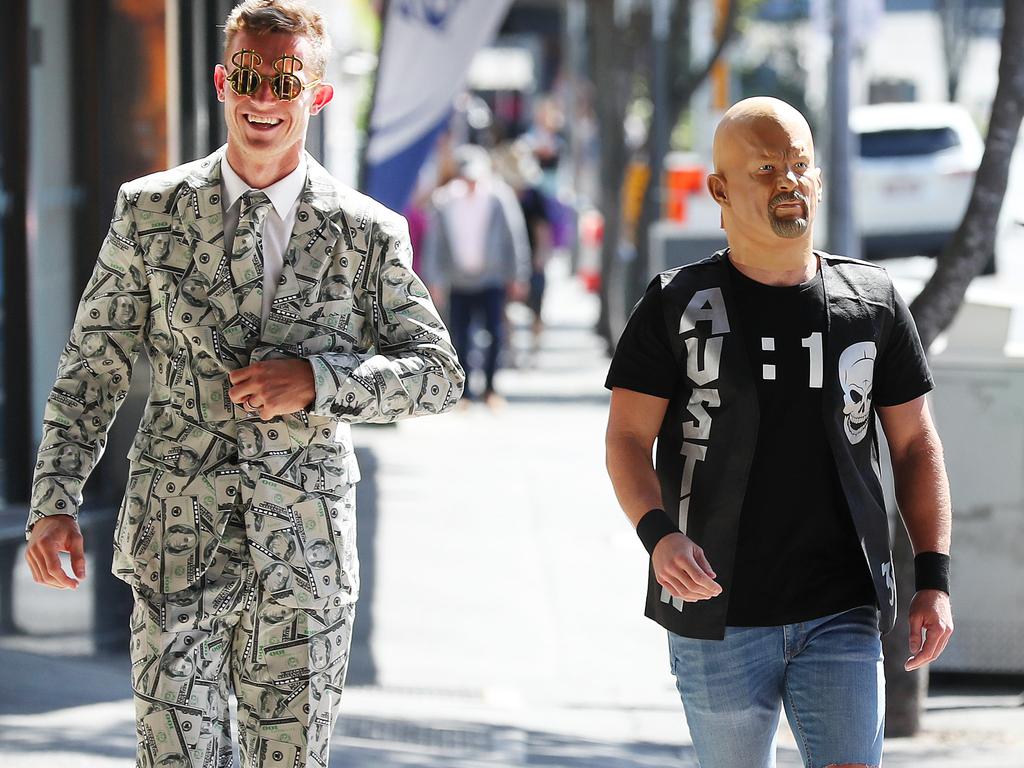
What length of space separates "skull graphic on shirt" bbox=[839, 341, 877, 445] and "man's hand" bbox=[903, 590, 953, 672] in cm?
34

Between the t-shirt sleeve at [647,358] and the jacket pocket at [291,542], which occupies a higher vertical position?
the t-shirt sleeve at [647,358]

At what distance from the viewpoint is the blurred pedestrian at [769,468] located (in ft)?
11.1

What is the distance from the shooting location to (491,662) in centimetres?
745

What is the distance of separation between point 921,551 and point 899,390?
0.32 metres

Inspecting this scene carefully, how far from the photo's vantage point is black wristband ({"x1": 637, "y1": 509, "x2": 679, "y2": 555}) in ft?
11.0

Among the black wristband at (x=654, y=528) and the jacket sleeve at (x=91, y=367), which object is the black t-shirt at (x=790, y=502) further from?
the jacket sleeve at (x=91, y=367)

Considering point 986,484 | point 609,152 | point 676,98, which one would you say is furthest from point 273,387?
point 676,98

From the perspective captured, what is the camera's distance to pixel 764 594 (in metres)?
3.40

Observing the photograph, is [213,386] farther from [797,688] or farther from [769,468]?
[797,688]

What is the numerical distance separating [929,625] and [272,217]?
1465 millimetres

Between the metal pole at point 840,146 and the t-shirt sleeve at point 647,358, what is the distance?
6058 millimetres

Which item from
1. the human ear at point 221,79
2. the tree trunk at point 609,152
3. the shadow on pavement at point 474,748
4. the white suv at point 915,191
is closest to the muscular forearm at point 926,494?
the human ear at point 221,79

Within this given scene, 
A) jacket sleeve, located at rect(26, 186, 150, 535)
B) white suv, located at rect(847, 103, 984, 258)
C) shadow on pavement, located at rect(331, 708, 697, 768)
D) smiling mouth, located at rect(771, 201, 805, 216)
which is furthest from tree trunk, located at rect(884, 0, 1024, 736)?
white suv, located at rect(847, 103, 984, 258)

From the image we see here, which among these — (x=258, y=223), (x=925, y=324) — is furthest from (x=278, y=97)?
(x=925, y=324)
